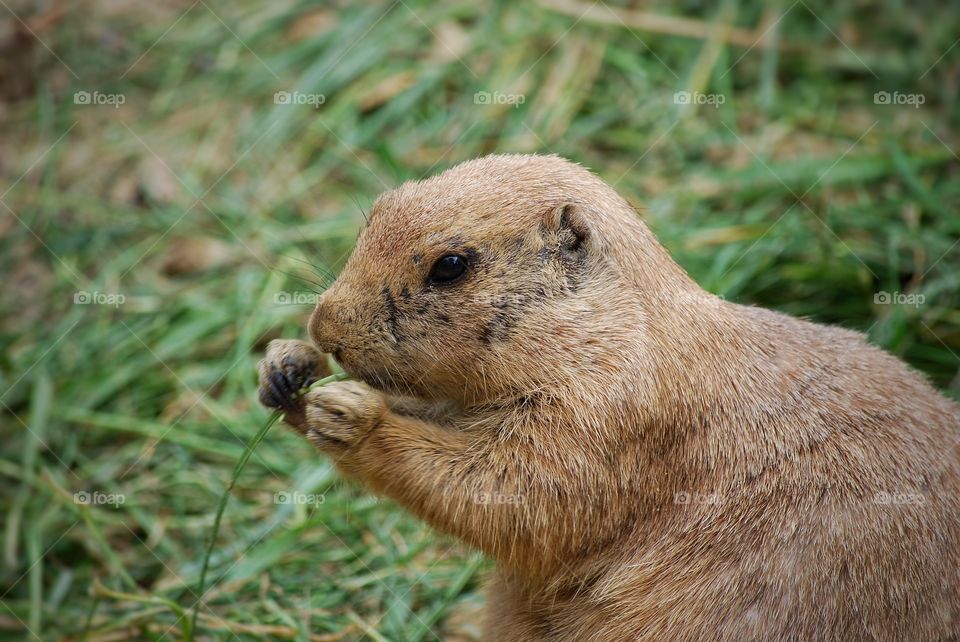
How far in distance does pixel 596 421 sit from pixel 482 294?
634mm

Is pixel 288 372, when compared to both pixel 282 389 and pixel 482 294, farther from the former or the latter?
pixel 482 294

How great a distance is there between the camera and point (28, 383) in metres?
6.60

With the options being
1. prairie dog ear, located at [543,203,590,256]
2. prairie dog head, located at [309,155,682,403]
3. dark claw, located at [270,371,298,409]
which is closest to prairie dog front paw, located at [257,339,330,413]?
dark claw, located at [270,371,298,409]

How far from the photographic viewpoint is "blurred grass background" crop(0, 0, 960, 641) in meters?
5.76

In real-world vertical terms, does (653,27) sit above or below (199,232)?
above

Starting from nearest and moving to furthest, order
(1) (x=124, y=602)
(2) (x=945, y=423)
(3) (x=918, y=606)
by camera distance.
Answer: (3) (x=918, y=606) < (2) (x=945, y=423) < (1) (x=124, y=602)

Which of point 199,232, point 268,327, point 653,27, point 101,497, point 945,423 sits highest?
point 653,27

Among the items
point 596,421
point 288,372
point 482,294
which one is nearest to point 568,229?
point 482,294

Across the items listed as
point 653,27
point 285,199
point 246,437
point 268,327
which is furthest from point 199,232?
point 653,27

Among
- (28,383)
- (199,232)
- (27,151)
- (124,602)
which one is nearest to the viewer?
(124,602)

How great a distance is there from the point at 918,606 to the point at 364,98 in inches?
237

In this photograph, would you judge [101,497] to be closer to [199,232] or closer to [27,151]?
[199,232]

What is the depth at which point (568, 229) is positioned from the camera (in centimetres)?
405

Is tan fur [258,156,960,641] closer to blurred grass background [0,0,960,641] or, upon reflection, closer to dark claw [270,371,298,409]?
dark claw [270,371,298,409]
